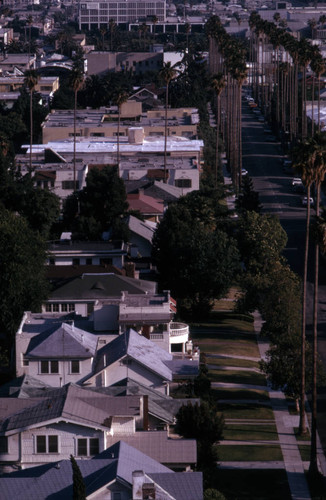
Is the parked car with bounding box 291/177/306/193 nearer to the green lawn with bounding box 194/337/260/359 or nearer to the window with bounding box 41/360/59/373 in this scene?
the green lawn with bounding box 194/337/260/359

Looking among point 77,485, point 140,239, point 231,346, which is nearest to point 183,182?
point 140,239

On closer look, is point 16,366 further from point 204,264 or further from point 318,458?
point 204,264

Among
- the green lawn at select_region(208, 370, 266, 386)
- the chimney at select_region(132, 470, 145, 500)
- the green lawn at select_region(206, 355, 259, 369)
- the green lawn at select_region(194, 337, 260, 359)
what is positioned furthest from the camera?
the green lawn at select_region(194, 337, 260, 359)

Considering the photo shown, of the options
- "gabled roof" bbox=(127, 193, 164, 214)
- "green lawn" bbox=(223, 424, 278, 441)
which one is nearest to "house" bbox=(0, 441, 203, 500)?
"green lawn" bbox=(223, 424, 278, 441)

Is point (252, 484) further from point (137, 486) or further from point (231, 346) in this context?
point (231, 346)

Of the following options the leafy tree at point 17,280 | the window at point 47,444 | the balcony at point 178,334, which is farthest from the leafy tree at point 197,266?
the window at point 47,444

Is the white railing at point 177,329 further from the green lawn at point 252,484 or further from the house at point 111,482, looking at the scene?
the house at point 111,482

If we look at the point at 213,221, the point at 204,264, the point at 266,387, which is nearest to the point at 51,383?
the point at 266,387
